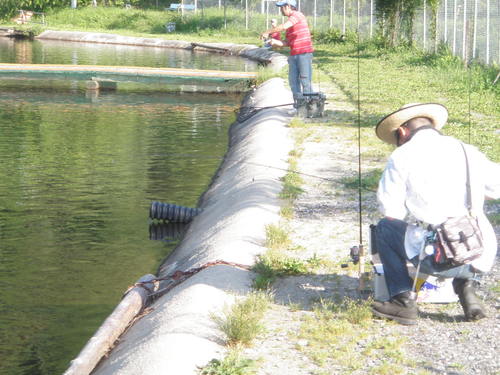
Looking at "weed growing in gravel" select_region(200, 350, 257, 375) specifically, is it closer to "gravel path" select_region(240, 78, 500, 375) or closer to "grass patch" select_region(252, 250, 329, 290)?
"gravel path" select_region(240, 78, 500, 375)

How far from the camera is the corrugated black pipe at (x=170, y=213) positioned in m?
12.1

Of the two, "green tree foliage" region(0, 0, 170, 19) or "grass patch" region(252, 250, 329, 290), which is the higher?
"green tree foliage" region(0, 0, 170, 19)

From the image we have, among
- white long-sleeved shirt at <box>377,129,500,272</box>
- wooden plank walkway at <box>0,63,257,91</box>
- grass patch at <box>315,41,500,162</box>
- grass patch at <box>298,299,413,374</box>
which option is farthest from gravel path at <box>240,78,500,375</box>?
wooden plank walkway at <box>0,63,257,91</box>

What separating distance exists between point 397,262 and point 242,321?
113cm

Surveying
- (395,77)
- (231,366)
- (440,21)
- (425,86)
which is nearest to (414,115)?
(231,366)

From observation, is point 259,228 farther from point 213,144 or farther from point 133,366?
point 213,144

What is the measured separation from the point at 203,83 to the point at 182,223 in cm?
1662

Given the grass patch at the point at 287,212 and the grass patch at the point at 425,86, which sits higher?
the grass patch at the point at 425,86

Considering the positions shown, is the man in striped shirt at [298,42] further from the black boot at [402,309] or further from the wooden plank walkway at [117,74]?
the wooden plank walkway at [117,74]

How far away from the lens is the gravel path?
18.8 ft

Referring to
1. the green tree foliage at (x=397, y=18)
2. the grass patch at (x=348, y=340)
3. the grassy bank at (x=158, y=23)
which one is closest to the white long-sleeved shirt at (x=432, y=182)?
the grass patch at (x=348, y=340)

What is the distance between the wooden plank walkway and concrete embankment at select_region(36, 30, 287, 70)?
849 centimetres

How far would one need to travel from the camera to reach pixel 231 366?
5523 mm

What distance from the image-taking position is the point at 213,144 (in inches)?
730
